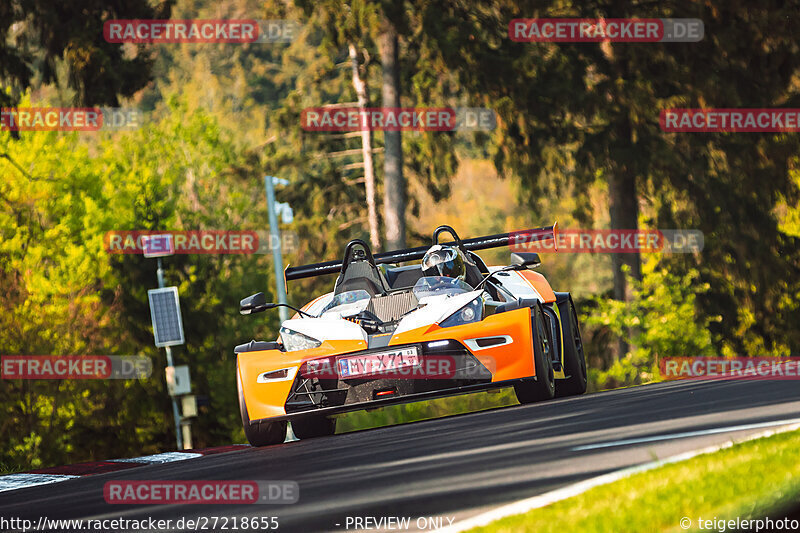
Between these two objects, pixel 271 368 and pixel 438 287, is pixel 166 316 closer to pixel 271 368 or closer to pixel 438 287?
pixel 438 287

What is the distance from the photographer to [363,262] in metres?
11.5

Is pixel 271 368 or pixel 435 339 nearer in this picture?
pixel 435 339

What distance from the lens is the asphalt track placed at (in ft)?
17.9

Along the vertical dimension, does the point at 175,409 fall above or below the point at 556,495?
below

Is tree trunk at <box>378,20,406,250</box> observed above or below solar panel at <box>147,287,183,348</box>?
above

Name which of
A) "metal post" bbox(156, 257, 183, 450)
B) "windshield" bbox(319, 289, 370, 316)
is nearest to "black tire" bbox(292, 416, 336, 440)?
"windshield" bbox(319, 289, 370, 316)

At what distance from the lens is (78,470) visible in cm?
1053

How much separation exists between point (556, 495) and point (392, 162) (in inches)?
942

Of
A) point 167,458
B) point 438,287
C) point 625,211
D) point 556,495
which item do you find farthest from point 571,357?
point 625,211

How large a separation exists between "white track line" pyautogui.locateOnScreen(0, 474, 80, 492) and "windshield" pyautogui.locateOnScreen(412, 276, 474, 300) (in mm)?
3446

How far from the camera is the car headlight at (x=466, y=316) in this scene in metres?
9.85

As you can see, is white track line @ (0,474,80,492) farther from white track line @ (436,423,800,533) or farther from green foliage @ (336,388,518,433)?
green foliage @ (336,388,518,433)

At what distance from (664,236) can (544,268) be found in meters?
53.5

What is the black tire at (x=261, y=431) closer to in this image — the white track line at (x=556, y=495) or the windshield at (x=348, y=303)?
the windshield at (x=348, y=303)
